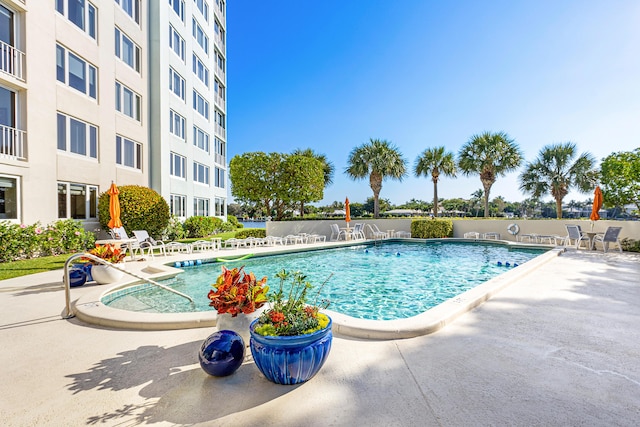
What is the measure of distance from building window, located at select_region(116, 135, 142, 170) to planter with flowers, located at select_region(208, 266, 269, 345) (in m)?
15.2

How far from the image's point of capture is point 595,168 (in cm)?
2306

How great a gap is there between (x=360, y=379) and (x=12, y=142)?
13.9 metres

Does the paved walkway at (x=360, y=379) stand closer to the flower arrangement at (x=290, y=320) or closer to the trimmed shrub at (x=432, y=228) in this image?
the flower arrangement at (x=290, y=320)

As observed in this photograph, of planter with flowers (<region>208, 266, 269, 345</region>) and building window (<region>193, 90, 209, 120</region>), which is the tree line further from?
planter with flowers (<region>208, 266, 269, 345</region>)

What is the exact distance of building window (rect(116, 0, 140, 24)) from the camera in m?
16.1

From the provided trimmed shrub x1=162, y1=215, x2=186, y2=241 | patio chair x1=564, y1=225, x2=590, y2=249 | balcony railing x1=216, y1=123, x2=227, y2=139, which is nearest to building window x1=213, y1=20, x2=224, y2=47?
balcony railing x1=216, y1=123, x2=227, y2=139

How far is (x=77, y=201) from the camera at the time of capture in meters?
13.3

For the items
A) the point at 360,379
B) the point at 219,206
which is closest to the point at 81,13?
the point at 219,206

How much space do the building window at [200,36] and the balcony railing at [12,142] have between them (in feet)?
50.2

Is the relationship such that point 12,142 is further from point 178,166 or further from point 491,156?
point 491,156

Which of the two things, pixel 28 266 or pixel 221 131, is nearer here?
pixel 28 266

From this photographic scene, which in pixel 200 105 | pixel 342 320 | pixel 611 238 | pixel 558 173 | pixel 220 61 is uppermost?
pixel 220 61

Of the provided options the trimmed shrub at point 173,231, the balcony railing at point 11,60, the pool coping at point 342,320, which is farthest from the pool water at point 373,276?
the balcony railing at point 11,60

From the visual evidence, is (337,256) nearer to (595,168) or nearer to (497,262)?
(497,262)
